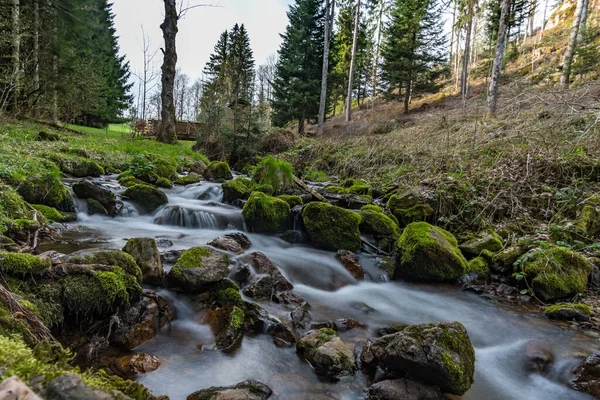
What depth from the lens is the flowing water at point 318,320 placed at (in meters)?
2.82

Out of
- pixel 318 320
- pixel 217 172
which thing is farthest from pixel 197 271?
pixel 217 172

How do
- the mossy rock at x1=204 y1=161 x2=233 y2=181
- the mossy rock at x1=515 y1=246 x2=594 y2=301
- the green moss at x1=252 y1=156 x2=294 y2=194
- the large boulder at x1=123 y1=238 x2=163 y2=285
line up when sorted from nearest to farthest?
1. the large boulder at x1=123 y1=238 x2=163 y2=285
2. the mossy rock at x1=515 y1=246 x2=594 y2=301
3. the green moss at x1=252 y1=156 x2=294 y2=194
4. the mossy rock at x1=204 y1=161 x2=233 y2=181

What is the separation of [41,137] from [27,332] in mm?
12043

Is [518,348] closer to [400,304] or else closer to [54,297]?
[400,304]

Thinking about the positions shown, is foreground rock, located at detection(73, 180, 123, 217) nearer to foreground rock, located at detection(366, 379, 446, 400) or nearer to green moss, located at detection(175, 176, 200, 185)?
green moss, located at detection(175, 176, 200, 185)

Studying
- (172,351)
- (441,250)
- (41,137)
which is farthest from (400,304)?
(41,137)

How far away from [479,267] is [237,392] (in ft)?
14.8

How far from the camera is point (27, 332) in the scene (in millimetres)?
1678

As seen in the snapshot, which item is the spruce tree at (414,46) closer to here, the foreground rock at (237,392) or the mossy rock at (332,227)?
the mossy rock at (332,227)

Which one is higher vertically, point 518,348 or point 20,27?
point 20,27

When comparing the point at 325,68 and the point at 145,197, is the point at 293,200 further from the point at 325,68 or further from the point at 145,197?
the point at 325,68

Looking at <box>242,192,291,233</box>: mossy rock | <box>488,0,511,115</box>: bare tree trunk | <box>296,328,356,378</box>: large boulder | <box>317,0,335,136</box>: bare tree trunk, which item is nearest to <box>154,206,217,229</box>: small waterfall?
<box>242,192,291,233</box>: mossy rock

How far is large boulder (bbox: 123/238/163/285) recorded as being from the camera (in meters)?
3.63

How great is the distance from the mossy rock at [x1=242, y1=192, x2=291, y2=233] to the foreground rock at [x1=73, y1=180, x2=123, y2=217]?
2.49m
